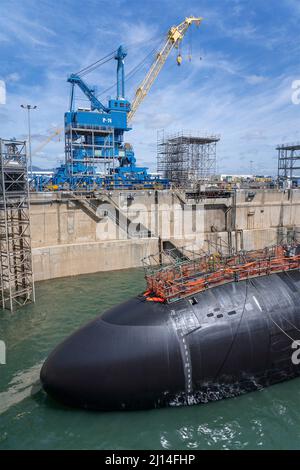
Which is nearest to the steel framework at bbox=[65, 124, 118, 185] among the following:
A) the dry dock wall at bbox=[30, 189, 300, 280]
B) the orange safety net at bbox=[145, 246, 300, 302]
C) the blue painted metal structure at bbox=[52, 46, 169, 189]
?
the blue painted metal structure at bbox=[52, 46, 169, 189]

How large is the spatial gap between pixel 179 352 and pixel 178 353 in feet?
0.18

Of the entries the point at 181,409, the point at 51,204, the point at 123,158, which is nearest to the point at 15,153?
the point at 51,204

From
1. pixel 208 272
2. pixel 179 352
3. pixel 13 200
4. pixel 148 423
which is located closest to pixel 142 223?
pixel 13 200

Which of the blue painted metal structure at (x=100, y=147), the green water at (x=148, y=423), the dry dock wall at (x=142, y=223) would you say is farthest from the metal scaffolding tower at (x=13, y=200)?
the blue painted metal structure at (x=100, y=147)

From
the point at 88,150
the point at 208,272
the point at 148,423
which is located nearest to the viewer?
the point at 148,423

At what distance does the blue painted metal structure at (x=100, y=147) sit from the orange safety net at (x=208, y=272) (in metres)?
29.1

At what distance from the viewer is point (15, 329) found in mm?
21422

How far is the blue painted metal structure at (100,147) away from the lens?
4978cm

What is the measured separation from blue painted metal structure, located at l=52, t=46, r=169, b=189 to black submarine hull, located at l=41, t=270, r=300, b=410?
32.5 m

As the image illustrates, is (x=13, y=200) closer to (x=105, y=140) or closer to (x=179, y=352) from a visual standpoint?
(x=179, y=352)

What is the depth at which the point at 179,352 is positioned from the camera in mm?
13320

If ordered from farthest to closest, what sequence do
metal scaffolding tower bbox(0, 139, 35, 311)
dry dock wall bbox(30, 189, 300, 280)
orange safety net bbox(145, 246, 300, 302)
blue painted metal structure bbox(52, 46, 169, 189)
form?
blue painted metal structure bbox(52, 46, 169, 189) < dry dock wall bbox(30, 189, 300, 280) < metal scaffolding tower bbox(0, 139, 35, 311) < orange safety net bbox(145, 246, 300, 302)

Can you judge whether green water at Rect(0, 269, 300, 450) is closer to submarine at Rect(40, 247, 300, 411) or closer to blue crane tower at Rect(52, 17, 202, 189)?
submarine at Rect(40, 247, 300, 411)

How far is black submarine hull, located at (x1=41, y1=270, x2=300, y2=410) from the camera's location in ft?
41.9
